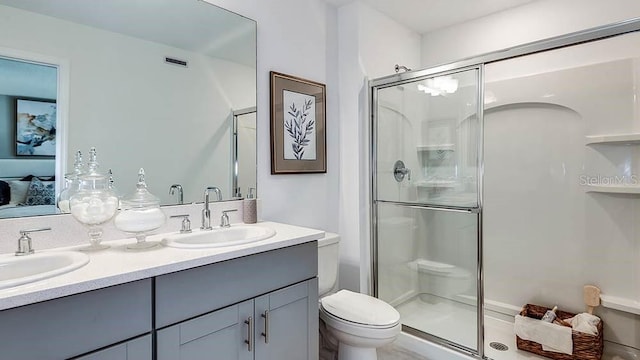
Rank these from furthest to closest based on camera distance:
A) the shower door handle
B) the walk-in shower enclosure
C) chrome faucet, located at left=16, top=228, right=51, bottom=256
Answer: the shower door handle, the walk-in shower enclosure, chrome faucet, located at left=16, top=228, right=51, bottom=256

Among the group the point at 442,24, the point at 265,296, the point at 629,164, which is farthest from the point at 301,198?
the point at 629,164

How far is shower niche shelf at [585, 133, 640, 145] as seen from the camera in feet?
6.57

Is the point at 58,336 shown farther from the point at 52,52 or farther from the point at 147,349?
the point at 52,52

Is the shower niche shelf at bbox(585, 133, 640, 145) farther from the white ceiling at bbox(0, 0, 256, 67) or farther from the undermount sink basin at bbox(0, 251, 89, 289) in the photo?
the undermount sink basin at bbox(0, 251, 89, 289)

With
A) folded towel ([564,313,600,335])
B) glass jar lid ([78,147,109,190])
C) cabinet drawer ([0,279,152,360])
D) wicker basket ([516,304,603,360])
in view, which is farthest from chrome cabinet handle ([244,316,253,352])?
folded towel ([564,313,600,335])

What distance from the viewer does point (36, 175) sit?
1.30 meters

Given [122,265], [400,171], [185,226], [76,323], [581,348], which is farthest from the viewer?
[400,171]

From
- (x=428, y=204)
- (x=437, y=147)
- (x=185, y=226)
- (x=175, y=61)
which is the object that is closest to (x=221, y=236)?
(x=185, y=226)

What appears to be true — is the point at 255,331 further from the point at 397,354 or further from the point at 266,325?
the point at 397,354

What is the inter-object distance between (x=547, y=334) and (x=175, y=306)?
218 centimetres

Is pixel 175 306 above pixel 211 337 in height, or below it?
above

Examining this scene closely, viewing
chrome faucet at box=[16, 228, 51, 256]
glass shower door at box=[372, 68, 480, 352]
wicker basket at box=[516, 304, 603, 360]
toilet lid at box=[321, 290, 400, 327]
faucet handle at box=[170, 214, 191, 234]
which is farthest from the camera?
glass shower door at box=[372, 68, 480, 352]

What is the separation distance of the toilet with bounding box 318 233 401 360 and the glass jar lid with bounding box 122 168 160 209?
94cm

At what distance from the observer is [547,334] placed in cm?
208
